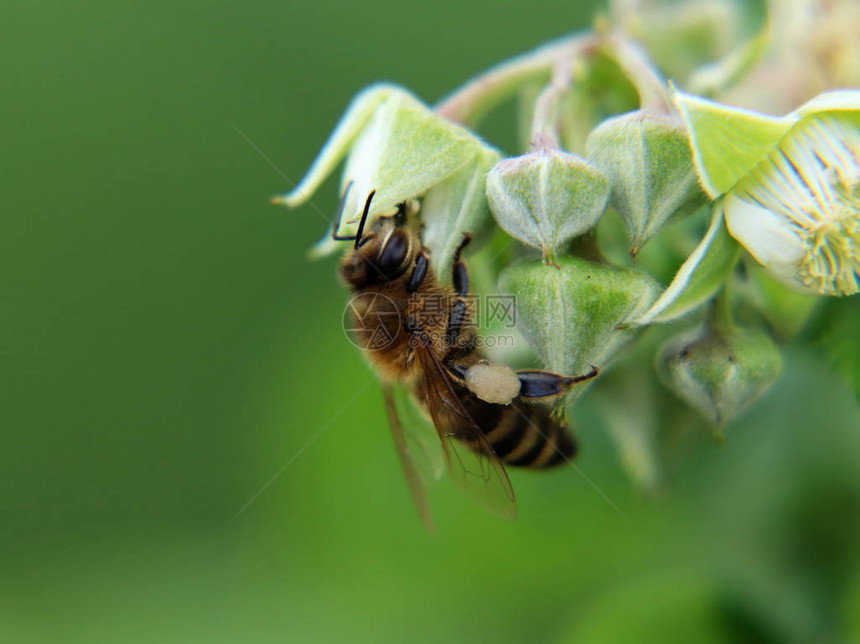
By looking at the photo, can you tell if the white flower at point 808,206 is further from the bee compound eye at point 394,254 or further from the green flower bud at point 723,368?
the bee compound eye at point 394,254

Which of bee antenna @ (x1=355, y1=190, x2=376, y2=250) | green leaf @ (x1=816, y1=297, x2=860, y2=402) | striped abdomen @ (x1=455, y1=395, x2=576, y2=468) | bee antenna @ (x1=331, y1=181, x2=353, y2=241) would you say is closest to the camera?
bee antenna @ (x1=355, y1=190, x2=376, y2=250)

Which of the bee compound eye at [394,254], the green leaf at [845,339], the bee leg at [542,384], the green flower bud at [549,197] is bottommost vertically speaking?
the green leaf at [845,339]

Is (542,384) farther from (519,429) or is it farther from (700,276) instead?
(700,276)

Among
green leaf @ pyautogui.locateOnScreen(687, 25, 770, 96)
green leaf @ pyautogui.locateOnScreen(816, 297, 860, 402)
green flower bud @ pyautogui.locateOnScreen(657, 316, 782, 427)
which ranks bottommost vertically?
green leaf @ pyautogui.locateOnScreen(816, 297, 860, 402)

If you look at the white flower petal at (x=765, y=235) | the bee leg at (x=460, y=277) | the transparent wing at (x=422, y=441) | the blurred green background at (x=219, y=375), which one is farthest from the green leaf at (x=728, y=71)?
the blurred green background at (x=219, y=375)

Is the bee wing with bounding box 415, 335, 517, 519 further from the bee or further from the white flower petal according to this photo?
the white flower petal

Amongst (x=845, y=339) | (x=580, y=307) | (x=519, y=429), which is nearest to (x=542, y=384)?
(x=519, y=429)

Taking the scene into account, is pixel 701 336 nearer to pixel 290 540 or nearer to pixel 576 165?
pixel 576 165

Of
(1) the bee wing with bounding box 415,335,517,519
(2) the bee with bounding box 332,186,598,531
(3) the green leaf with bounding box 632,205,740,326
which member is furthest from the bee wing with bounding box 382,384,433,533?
(3) the green leaf with bounding box 632,205,740,326
